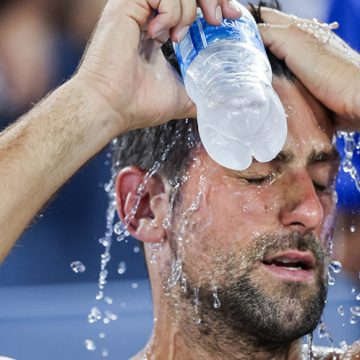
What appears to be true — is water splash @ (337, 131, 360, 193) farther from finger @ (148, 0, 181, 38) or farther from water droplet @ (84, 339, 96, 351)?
water droplet @ (84, 339, 96, 351)

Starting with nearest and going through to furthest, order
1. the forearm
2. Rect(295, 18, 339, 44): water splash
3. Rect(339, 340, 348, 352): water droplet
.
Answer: the forearm → Rect(295, 18, 339, 44): water splash → Rect(339, 340, 348, 352): water droplet

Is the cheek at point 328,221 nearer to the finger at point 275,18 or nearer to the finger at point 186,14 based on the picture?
the finger at point 275,18

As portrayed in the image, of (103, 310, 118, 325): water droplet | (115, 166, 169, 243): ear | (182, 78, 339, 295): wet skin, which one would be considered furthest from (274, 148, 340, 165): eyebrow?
(103, 310, 118, 325): water droplet

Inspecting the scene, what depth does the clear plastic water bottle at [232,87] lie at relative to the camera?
1.64 m

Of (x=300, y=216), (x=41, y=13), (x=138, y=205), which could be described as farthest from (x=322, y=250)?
(x=41, y=13)

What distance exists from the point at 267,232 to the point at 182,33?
1.37 feet

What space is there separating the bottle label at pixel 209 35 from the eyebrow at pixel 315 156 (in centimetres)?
27


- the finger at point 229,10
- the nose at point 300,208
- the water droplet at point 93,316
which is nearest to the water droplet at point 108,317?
the water droplet at point 93,316

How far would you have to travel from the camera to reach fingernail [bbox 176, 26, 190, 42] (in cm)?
166

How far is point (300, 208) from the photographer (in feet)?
6.04

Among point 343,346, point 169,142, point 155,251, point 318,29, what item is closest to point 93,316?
point 343,346

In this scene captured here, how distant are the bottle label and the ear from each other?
1.27 ft

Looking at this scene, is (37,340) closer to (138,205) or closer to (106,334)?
(106,334)

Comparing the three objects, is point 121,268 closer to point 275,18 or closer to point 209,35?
point 275,18
